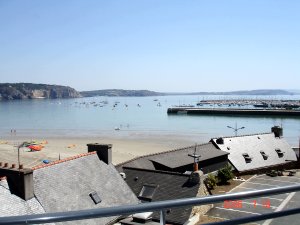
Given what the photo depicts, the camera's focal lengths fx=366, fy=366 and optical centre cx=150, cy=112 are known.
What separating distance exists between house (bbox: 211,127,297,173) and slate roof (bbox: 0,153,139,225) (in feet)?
60.9

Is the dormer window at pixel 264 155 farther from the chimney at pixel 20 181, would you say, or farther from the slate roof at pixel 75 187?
the chimney at pixel 20 181

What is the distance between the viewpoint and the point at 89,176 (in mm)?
20797

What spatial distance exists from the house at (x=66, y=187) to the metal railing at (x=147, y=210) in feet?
48.4

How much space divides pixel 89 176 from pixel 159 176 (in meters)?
5.44

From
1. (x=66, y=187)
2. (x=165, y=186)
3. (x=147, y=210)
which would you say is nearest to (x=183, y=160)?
(x=165, y=186)

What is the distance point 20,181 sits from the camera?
1664cm

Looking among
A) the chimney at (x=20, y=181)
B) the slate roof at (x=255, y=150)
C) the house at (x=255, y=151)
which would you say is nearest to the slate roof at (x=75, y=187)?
the chimney at (x=20, y=181)

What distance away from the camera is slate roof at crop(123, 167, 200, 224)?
2198 centimetres

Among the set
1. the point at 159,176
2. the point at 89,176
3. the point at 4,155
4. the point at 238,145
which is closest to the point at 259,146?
the point at 238,145

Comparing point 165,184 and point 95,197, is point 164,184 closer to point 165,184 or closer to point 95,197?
point 165,184

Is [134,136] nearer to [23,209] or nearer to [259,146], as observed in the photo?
[259,146]

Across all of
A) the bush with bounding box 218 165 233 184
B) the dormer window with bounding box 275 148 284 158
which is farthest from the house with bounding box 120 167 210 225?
the dormer window with bounding box 275 148 284 158

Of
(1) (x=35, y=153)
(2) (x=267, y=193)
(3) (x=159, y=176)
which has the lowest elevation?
(1) (x=35, y=153)

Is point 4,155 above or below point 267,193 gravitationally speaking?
below
